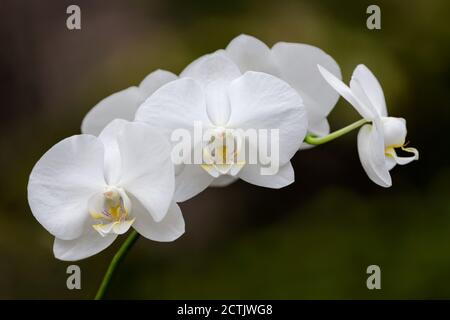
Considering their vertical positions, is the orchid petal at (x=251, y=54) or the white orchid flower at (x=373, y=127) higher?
the orchid petal at (x=251, y=54)

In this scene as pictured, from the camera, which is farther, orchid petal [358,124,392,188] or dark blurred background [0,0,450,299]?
dark blurred background [0,0,450,299]

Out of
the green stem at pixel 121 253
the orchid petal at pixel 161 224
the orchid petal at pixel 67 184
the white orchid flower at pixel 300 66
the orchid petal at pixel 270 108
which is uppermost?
the white orchid flower at pixel 300 66

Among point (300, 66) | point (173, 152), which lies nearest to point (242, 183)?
point (300, 66)

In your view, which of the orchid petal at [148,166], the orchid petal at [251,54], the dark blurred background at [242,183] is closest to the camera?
the orchid petal at [148,166]

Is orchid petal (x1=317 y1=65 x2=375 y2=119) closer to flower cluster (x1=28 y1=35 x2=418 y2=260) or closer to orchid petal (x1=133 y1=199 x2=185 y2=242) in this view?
flower cluster (x1=28 y1=35 x2=418 y2=260)

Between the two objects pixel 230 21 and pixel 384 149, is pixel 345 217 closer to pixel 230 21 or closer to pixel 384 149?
pixel 230 21

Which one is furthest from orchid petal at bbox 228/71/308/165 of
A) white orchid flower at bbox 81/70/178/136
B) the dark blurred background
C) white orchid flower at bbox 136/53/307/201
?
the dark blurred background

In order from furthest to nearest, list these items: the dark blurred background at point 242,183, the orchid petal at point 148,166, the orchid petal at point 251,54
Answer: the dark blurred background at point 242,183 < the orchid petal at point 251,54 < the orchid petal at point 148,166

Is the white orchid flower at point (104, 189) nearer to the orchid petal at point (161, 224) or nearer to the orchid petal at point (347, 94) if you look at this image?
the orchid petal at point (161, 224)
